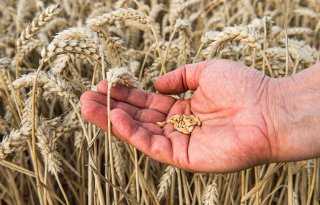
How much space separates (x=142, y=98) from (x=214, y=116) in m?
0.32

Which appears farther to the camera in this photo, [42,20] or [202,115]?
[202,115]

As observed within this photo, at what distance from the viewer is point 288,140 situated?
1.48 metres

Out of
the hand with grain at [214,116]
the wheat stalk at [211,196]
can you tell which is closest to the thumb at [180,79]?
the hand with grain at [214,116]

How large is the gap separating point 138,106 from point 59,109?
29.1 inches

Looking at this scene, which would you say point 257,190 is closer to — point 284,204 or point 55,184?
point 284,204

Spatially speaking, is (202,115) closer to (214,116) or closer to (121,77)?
(214,116)

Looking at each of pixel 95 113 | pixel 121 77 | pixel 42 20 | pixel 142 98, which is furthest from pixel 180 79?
pixel 42 20

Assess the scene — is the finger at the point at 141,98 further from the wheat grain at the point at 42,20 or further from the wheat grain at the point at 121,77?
the wheat grain at the point at 42,20

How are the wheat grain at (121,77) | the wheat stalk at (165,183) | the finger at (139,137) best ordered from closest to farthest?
the wheat grain at (121,77) < the finger at (139,137) < the wheat stalk at (165,183)

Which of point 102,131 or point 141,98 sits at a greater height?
point 141,98

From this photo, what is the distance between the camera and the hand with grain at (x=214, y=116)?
56.9 inches

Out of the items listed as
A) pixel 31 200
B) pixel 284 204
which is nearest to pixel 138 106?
pixel 31 200

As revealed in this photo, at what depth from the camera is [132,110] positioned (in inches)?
63.8

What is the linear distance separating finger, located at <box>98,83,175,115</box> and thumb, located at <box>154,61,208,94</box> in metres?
0.04
